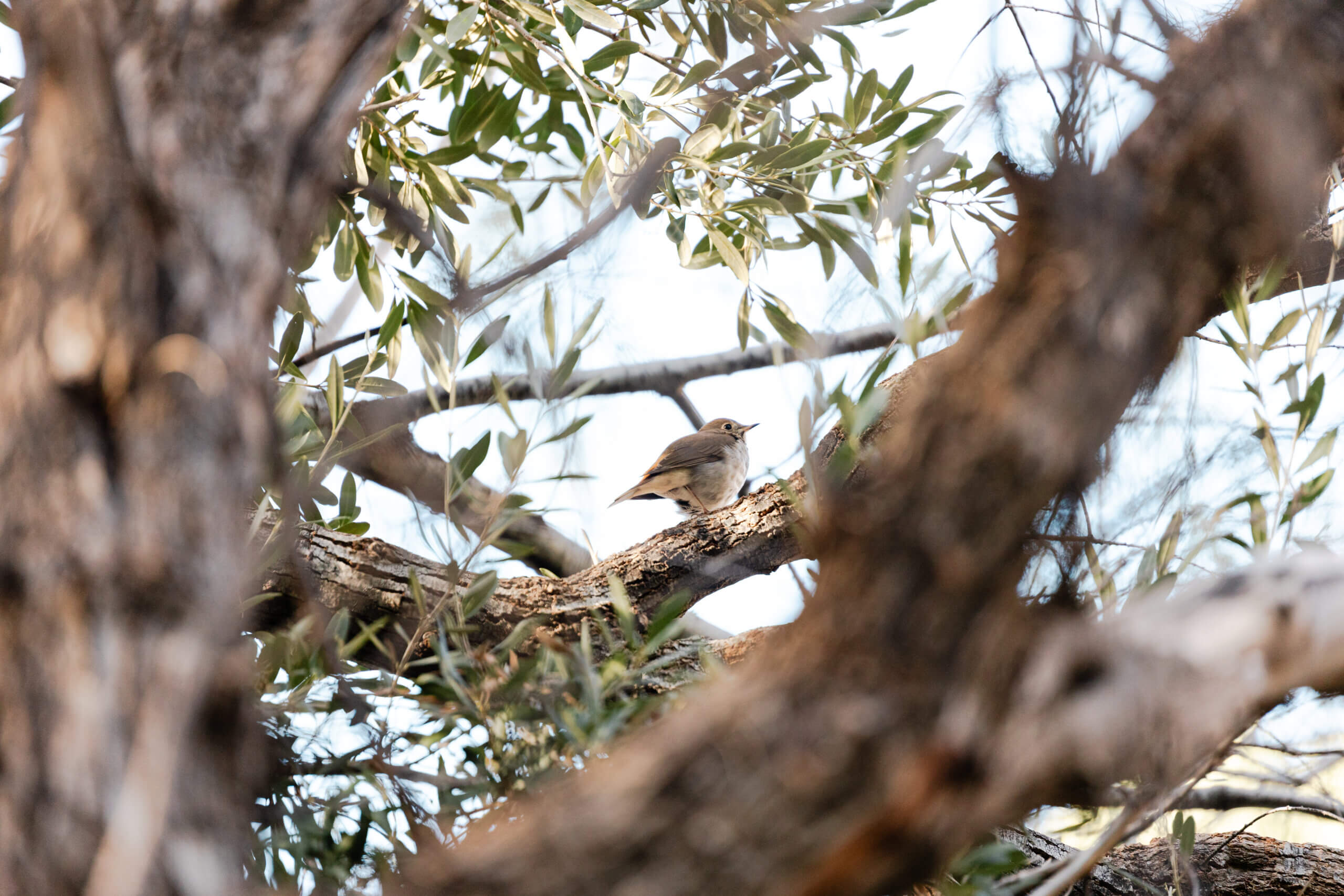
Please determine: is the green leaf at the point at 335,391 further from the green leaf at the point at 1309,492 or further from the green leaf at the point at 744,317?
the green leaf at the point at 1309,492

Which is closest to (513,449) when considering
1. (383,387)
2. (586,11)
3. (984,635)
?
(383,387)

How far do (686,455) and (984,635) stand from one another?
182 inches

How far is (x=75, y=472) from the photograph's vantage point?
823mm

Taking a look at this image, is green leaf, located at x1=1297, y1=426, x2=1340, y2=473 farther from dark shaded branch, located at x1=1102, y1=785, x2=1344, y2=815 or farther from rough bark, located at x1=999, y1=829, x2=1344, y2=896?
rough bark, located at x1=999, y1=829, x2=1344, y2=896

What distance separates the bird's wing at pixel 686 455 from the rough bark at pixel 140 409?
434 centimetres

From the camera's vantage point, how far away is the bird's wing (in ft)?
17.4

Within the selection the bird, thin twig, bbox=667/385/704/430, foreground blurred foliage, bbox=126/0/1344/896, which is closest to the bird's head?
the bird

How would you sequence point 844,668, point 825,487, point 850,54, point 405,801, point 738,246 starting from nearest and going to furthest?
point 844,668
point 825,487
point 405,801
point 850,54
point 738,246

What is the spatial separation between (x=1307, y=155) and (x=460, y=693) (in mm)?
1094

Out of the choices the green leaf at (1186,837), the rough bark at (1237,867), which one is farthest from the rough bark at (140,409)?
the rough bark at (1237,867)

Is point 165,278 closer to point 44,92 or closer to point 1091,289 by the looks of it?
point 44,92

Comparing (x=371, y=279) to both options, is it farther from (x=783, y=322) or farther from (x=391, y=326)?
(x=783, y=322)

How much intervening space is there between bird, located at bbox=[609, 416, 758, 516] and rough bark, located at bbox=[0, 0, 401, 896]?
4312mm

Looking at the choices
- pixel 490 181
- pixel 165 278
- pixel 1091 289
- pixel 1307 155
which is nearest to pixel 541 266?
pixel 165 278
